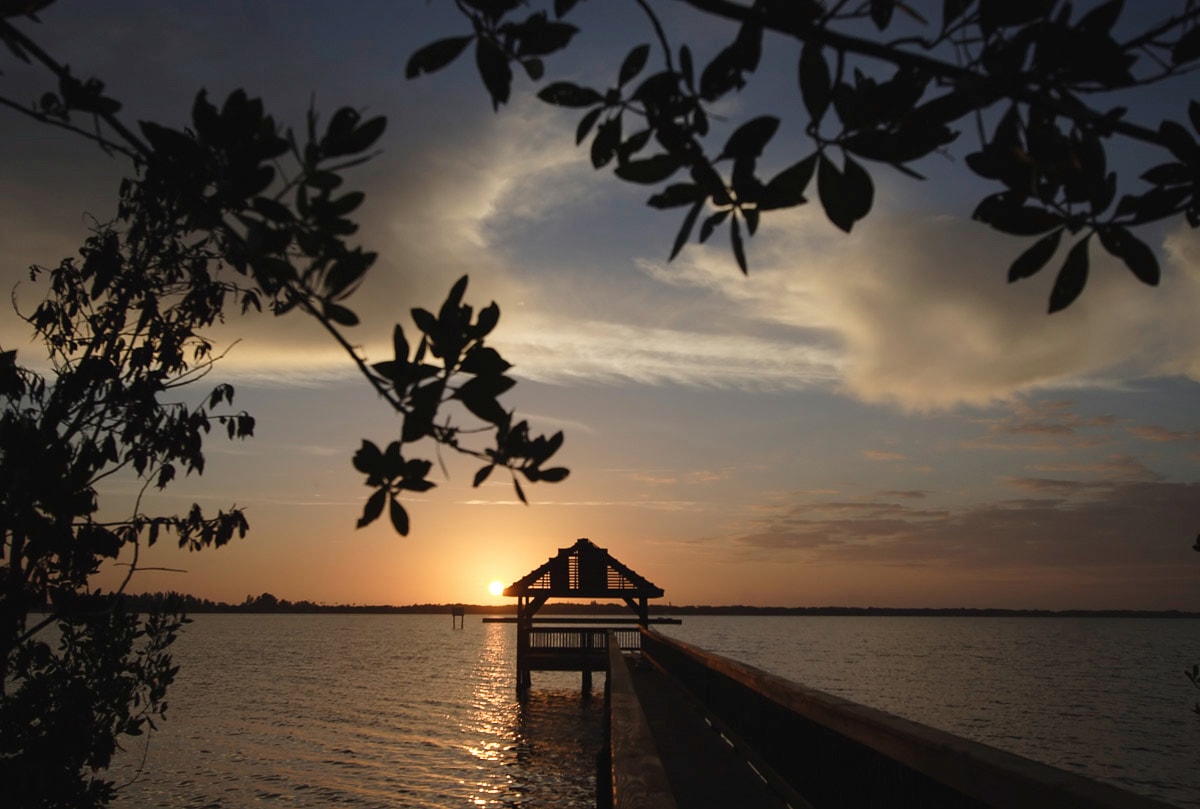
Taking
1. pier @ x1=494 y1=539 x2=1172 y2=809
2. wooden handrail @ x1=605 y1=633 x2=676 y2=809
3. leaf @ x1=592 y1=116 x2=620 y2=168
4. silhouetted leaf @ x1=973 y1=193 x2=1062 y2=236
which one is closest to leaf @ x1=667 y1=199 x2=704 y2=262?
leaf @ x1=592 y1=116 x2=620 y2=168

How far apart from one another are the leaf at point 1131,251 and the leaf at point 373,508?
156cm

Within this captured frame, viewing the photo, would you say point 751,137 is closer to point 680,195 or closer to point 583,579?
point 680,195

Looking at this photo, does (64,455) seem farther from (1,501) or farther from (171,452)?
(171,452)

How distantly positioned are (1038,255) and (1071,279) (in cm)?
8

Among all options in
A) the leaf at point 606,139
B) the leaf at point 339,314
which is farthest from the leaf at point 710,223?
the leaf at point 339,314

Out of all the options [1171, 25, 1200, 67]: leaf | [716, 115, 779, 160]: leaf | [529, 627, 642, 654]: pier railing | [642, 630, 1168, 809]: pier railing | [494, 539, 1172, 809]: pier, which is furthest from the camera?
[529, 627, 642, 654]: pier railing

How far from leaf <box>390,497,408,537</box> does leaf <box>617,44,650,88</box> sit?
3.39 feet

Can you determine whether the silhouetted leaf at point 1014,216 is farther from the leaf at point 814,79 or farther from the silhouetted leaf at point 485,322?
the silhouetted leaf at point 485,322

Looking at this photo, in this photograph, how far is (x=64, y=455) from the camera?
13.1ft

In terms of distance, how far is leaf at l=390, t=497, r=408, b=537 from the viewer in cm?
179

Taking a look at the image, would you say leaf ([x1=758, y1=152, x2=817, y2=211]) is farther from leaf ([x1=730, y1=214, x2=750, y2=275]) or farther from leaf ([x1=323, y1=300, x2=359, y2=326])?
leaf ([x1=323, y1=300, x2=359, y2=326])

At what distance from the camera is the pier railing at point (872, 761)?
8.27 ft

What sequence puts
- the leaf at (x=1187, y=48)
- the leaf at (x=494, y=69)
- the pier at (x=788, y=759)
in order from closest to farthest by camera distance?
the leaf at (x=1187, y=48)
the leaf at (x=494, y=69)
the pier at (x=788, y=759)

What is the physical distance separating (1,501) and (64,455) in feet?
1.04
